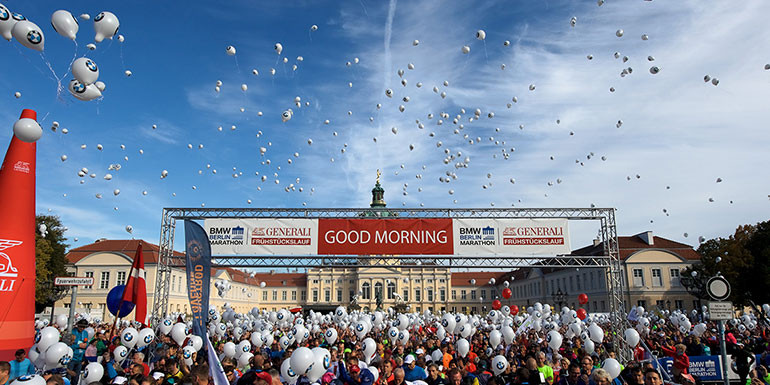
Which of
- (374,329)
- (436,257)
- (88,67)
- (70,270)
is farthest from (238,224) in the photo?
(70,270)

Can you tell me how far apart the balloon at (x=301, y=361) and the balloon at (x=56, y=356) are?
443cm

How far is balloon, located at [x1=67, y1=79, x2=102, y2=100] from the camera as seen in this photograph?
27.5 feet

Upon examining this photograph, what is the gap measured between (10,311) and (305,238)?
11147mm

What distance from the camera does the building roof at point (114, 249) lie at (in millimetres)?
59438

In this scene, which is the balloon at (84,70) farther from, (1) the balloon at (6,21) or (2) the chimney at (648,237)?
(2) the chimney at (648,237)

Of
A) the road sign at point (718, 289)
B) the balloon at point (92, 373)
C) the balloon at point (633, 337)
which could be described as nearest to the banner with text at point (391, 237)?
the balloon at point (633, 337)

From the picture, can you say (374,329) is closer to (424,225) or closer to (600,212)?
(424,225)

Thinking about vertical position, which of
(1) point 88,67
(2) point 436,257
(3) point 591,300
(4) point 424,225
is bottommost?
(3) point 591,300

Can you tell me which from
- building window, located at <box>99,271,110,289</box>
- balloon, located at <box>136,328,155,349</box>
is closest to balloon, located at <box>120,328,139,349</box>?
balloon, located at <box>136,328,155,349</box>

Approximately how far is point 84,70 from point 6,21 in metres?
1.23

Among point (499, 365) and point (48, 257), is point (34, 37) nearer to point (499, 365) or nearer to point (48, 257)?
point (499, 365)

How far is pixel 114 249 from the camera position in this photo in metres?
61.6

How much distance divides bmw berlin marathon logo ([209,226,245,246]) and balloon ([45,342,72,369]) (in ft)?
40.2

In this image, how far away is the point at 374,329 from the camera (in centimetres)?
1986
